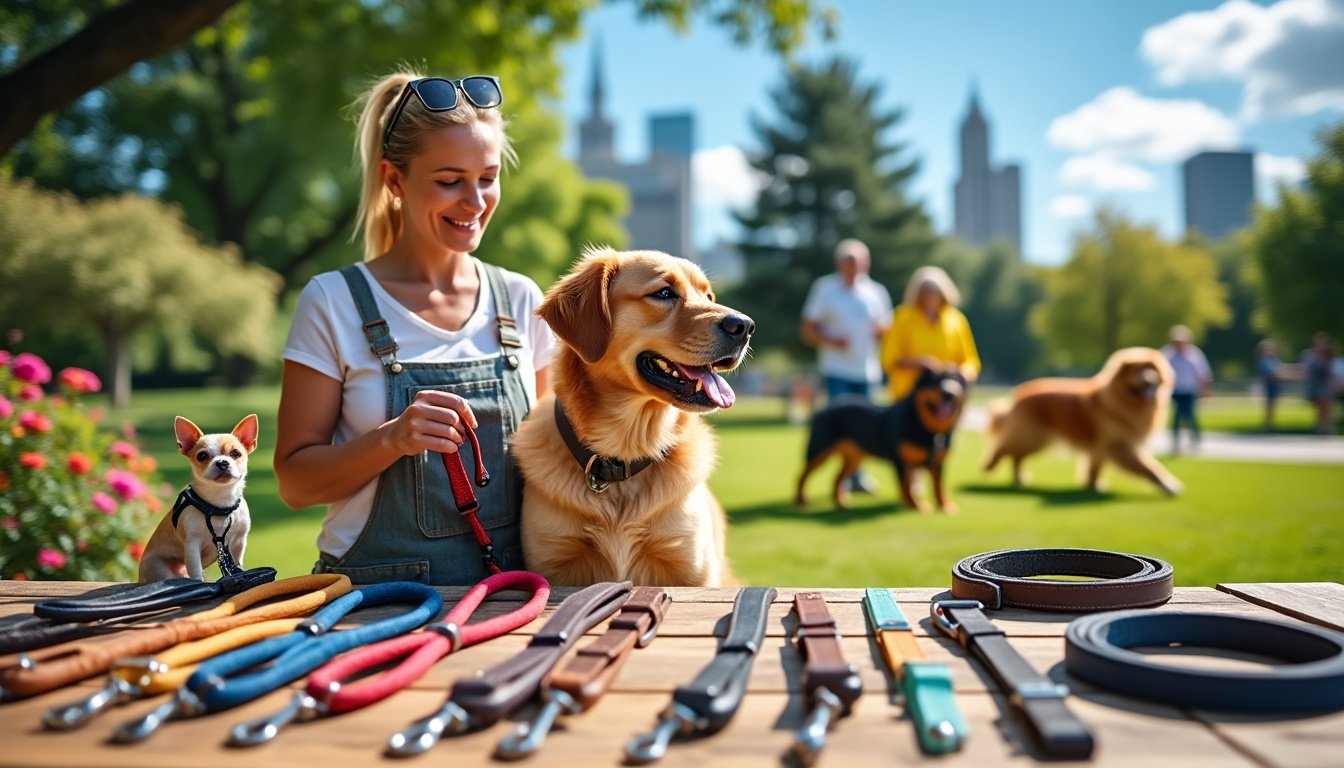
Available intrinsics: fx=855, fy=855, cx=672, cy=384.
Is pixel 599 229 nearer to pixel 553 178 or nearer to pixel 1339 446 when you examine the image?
pixel 553 178

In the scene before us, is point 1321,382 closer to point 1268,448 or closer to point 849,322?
point 1268,448

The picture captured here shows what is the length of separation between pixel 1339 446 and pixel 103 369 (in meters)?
39.6

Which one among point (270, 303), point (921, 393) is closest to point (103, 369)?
point (270, 303)

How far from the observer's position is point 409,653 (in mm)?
1608

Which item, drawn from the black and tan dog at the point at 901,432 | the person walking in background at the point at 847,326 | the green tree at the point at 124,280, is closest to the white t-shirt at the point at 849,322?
the person walking in background at the point at 847,326

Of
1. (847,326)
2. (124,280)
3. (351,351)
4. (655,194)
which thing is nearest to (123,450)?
(351,351)

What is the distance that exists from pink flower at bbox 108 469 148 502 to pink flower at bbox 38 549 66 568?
1.58 ft

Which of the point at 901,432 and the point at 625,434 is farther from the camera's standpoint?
the point at 901,432

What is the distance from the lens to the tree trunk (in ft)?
15.1

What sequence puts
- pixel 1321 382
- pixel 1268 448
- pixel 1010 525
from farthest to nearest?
pixel 1321 382 → pixel 1268 448 → pixel 1010 525

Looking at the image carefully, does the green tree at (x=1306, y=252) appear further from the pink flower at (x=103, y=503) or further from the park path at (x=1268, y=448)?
the pink flower at (x=103, y=503)

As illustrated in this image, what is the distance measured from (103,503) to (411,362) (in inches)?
120

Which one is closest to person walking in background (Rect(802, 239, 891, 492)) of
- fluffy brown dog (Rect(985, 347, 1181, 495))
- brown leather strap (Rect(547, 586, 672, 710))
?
fluffy brown dog (Rect(985, 347, 1181, 495))

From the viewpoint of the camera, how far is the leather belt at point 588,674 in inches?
47.9
